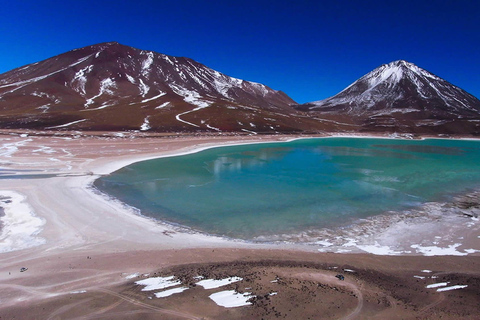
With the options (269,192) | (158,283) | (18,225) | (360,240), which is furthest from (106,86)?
(158,283)

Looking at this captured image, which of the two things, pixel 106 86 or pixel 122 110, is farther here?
pixel 106 86

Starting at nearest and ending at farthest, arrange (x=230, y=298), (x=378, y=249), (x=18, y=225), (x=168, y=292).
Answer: (x=230, y=298)
(x=168, y=292)
(x=378, y=249)
(x=18, y=225)

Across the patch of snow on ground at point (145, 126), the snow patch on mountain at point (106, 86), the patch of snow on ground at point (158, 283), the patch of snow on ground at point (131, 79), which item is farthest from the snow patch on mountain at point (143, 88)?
the patch of snow on ground at point (158, 283)

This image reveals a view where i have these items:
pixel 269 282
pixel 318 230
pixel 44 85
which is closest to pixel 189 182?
pixel 318 230

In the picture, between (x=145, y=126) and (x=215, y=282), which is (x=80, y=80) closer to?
(x=145, y=126)

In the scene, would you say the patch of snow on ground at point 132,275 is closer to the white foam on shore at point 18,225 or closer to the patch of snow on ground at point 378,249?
the white foam on shore at point 18,225

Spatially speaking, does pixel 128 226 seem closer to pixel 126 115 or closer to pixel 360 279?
pixel 360 279

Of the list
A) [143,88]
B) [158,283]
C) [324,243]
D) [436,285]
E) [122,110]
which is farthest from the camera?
[143,88]
